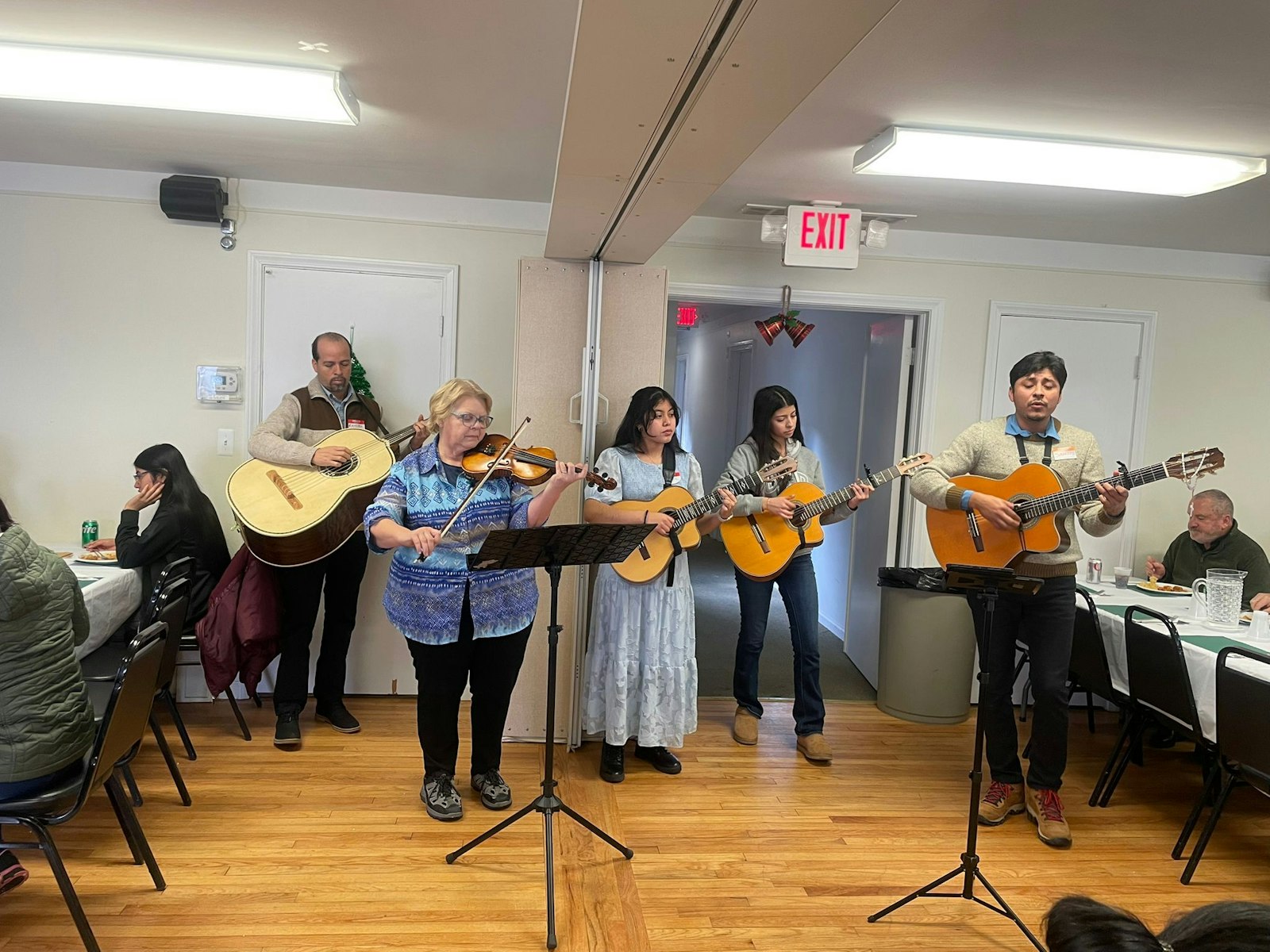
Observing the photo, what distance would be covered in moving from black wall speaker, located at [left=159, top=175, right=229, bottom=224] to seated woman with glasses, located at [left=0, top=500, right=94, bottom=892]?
81.6 inches

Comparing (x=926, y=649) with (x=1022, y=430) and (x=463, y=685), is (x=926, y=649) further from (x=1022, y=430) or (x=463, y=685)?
(x=463, y=685)

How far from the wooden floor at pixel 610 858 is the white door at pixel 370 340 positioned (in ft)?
1.77

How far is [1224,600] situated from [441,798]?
2925mm

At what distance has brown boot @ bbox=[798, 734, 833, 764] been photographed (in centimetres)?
337

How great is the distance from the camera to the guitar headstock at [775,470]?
314 centimetres

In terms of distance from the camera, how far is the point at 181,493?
3357mm

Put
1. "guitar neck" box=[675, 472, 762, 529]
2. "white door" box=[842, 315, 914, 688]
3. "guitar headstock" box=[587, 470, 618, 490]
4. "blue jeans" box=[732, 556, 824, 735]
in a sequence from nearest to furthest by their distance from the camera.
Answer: "guitar headstock" box=[587, 470, 618, 490]
"guitar neck" box=[675, 472, 762, 529]
"blue jeans" box=[732, 556, 824, 735]
"white door" box=[842, 315, 914, 688]

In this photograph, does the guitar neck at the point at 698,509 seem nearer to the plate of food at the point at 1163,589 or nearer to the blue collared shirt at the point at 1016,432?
the blue collared shirt at the point at 1016,432

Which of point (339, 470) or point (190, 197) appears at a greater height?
point (190, 197)

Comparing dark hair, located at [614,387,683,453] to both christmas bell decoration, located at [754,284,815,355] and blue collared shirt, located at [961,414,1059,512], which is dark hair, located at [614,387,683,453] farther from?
christmas bell decoration, located at [754,284,815,355]

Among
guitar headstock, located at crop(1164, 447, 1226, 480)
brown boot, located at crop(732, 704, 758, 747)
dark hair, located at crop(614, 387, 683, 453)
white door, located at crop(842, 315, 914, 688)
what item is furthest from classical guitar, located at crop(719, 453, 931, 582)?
white door, located at crop(842, 315, 914, 688)

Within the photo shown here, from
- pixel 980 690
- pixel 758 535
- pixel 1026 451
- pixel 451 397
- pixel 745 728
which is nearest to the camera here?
pixel 980 690

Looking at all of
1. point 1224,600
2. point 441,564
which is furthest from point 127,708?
point 1224,600

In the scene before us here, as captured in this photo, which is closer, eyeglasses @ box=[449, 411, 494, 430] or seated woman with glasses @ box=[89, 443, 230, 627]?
eyeglasses @ box=[449, 411, 494, 430]
